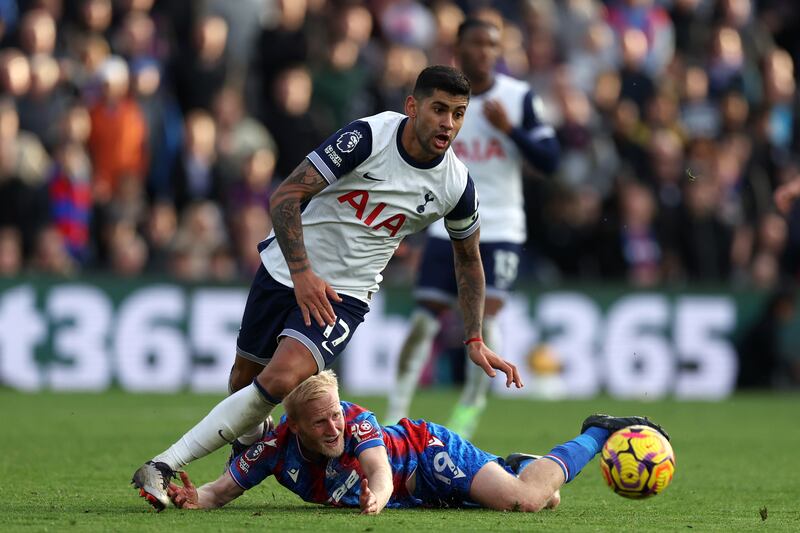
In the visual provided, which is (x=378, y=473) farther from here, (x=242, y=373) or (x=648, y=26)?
(x=648, y=26)

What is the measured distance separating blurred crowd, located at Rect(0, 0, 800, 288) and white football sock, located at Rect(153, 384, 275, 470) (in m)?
9.28

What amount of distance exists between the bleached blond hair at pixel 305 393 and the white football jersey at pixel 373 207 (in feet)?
2.04

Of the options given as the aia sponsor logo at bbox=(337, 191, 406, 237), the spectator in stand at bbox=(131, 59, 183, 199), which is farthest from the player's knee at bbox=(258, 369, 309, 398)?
the spectator in stand at bbox=(131, 59, 183, 199)

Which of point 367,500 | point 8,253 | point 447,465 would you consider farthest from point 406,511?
point 8,253

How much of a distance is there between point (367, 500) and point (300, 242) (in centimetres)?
128

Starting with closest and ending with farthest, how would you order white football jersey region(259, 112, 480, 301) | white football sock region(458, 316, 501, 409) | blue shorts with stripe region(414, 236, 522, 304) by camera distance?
white football jersey region(259, 112, 480, 301) → white football sock region(458, 316, 501, 409) → blue shorts with stripe region(414, 236, 522, 304)

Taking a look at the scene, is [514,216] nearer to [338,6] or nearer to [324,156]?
[324,156]

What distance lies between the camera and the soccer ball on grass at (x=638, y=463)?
23.6 feet

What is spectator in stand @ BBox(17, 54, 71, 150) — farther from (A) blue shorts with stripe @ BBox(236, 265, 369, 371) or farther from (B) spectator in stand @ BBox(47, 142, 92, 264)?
(A) blue shorts with stripe @ BBox(236, 265, 369, 371)

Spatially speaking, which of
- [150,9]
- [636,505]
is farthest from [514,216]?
[150,9]

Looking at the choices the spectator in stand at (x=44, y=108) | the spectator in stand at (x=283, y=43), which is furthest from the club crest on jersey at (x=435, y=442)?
the spectator in stand at (x=283, y=43)

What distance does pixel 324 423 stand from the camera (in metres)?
6.88

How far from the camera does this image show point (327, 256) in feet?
24.3

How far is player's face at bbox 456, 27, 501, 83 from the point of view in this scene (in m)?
10.5
